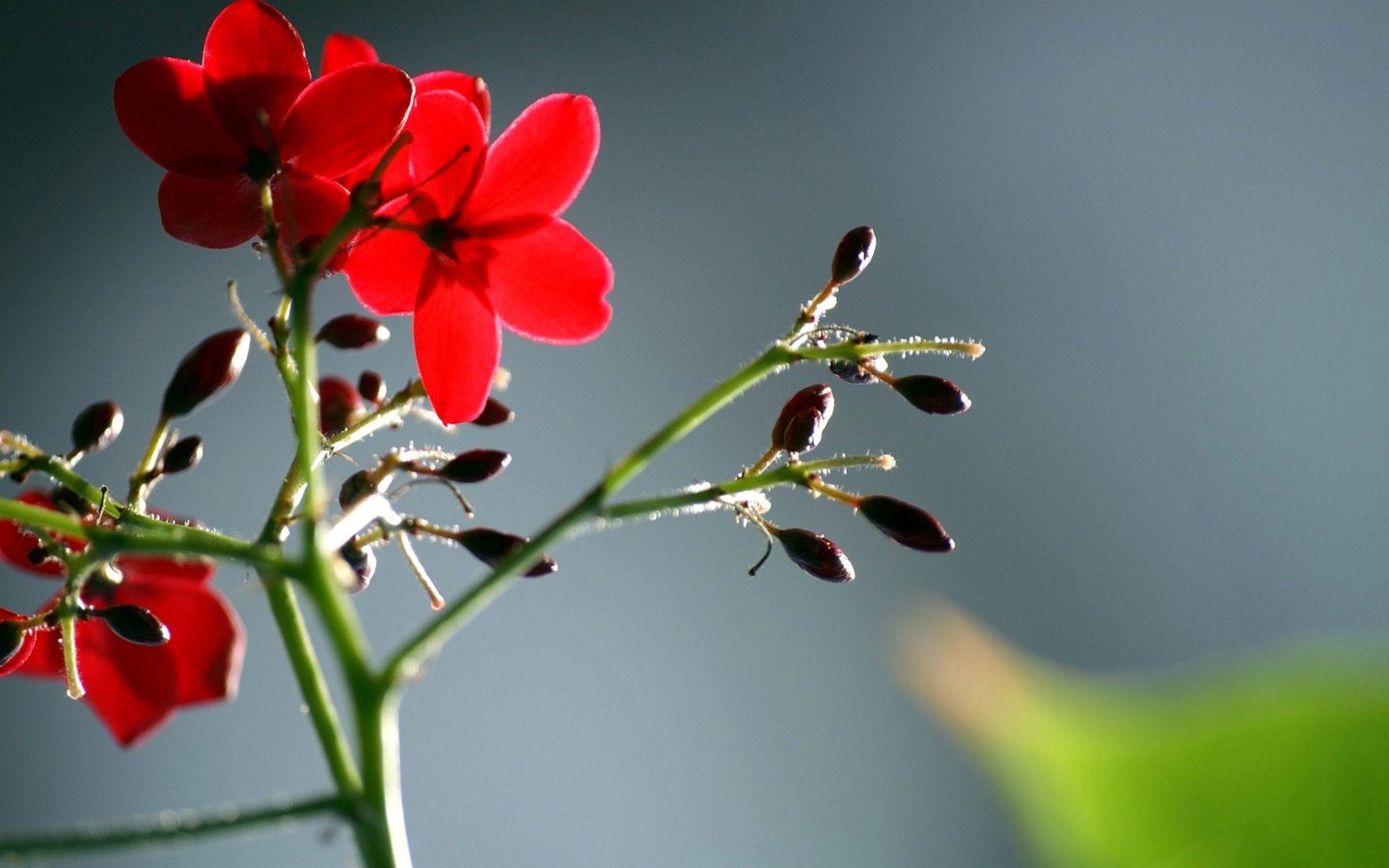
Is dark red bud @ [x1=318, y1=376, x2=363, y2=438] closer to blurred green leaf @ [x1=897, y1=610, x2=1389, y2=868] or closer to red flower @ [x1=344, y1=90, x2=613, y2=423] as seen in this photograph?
red flower @ [x1=344, y1=90, x2=613, y2=423]

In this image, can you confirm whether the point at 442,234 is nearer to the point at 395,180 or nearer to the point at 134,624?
the point at 395,180

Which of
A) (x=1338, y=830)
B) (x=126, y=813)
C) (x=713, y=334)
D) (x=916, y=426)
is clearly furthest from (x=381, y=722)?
(x=916, y=426)

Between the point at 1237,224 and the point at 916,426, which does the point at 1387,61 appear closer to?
the point at 1237,224

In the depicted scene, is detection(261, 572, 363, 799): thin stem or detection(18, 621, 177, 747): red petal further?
detection(18, 621, 177, 747): red petal

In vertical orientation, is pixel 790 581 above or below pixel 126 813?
above

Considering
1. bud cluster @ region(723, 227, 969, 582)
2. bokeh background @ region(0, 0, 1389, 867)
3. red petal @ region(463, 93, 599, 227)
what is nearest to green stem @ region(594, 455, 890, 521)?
bud cluster @ region(723, 227, 969, 582)

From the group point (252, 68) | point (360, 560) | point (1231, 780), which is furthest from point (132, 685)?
point (1231, 780)
